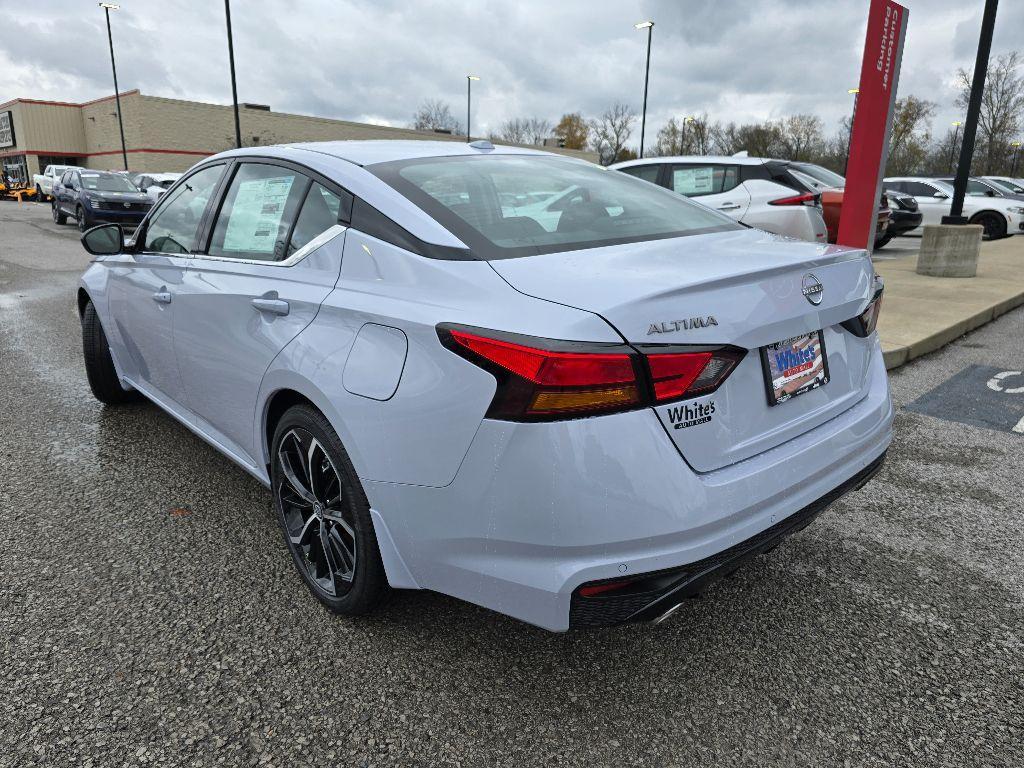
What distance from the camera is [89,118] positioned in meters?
49.4

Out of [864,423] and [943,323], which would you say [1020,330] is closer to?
[943,323]

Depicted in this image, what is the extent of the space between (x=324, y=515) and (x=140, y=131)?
4653cm

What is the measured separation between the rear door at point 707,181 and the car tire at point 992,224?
1144cm

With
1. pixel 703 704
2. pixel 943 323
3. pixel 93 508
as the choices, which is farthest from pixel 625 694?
pixel 943 323

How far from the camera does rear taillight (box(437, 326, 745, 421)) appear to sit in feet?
5.56

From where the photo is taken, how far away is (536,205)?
255cm

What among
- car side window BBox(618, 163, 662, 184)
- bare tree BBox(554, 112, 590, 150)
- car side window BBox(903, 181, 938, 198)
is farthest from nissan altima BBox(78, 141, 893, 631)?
bare tree BBox(554, 112, 590, 150)

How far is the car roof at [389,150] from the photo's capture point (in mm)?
2654

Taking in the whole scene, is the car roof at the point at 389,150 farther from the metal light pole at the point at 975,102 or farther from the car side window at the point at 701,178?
the metal light pole at the point at 975,102

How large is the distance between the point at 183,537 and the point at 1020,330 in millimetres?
8052

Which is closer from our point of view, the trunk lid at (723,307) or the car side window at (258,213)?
the trunk lid at (723,307)

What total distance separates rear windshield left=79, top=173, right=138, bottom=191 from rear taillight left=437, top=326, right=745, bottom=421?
21.1 m

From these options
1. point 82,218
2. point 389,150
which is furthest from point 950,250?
point 82,218

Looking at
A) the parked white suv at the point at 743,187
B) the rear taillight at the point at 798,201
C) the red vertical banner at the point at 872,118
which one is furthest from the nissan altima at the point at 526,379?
the rear taillight at the point at 798,201
